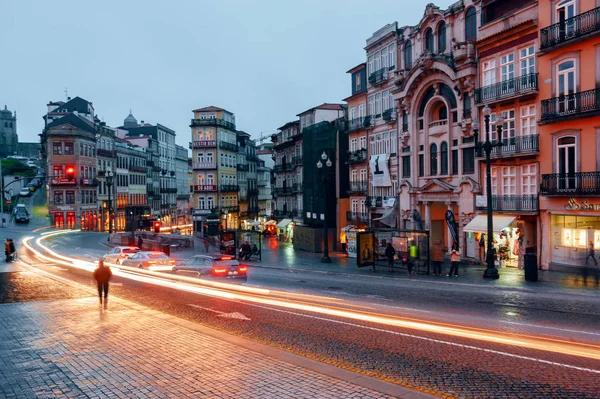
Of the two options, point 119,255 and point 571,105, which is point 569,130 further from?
point 119,255

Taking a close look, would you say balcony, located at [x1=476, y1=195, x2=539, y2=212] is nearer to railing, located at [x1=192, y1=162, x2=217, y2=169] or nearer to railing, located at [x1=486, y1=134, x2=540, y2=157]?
railing, located at [x1=486, y1=134, x2=540, y2=157]

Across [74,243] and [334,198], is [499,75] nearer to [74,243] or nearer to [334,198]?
[334,198]

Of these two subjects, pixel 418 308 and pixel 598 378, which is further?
pixel 418 308

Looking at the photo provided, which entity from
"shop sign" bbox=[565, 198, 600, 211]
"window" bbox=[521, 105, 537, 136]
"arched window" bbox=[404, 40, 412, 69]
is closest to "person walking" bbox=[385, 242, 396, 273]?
"shop sign" bbox=[565, 198, 600, 211]

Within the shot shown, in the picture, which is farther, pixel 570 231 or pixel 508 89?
pixel 508 89

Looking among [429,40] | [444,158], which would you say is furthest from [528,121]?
[429,40]

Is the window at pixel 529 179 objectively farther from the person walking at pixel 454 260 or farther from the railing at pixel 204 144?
the railing at pixel 204 144

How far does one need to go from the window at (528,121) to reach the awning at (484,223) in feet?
15.8

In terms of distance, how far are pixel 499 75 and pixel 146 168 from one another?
84.0m

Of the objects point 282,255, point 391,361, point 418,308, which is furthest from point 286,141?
point 391,361

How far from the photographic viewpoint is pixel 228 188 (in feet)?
290

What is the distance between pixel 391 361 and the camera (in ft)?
36.1

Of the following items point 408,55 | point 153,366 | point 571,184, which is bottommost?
point 153,366

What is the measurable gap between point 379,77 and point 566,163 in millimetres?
19949
